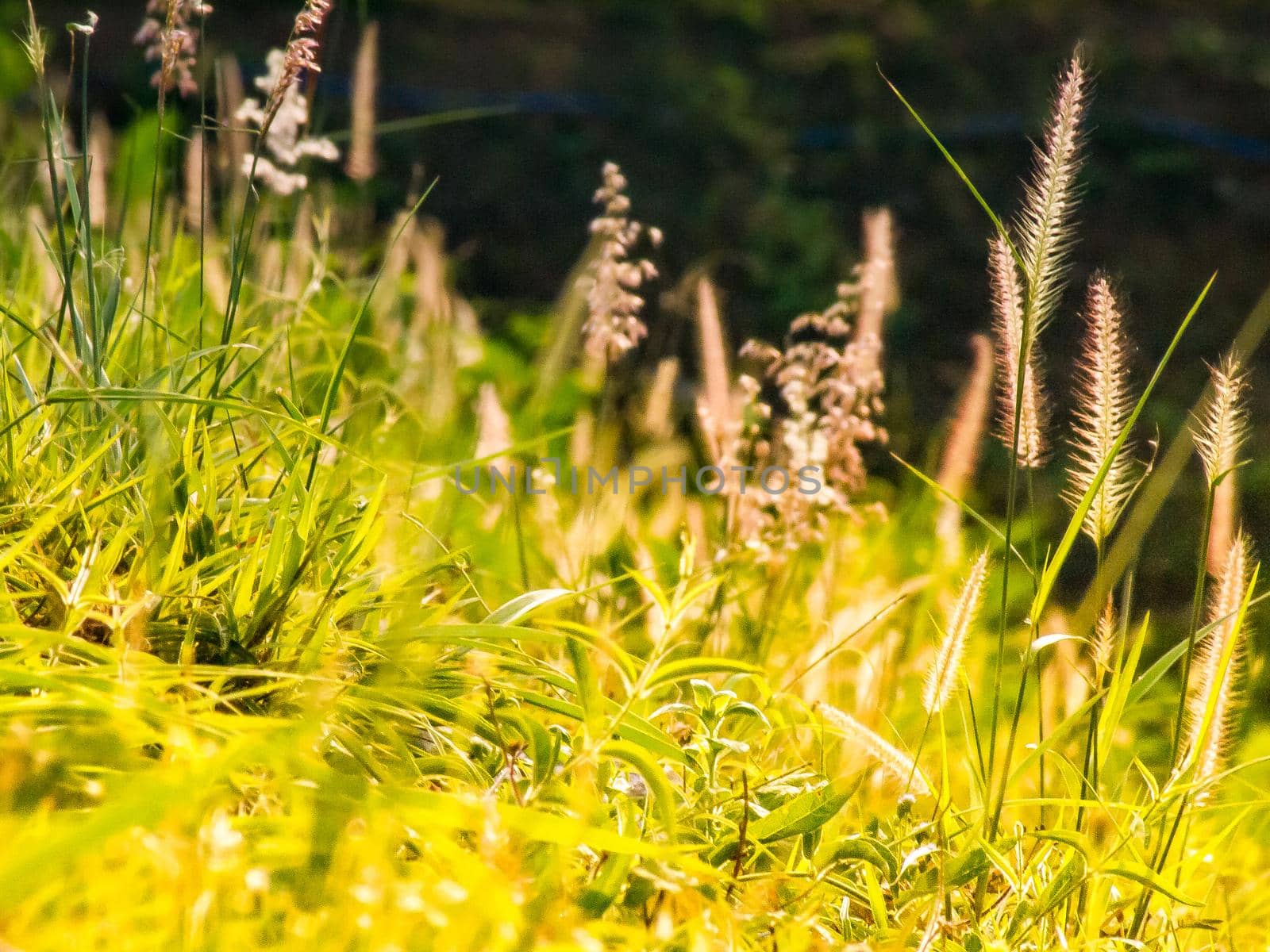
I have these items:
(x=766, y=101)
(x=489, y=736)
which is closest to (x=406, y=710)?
(x=489, y=736)

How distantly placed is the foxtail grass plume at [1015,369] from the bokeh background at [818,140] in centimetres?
201

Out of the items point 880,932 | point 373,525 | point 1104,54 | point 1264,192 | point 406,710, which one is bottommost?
point 880,932

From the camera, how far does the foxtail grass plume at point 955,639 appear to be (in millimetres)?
1147

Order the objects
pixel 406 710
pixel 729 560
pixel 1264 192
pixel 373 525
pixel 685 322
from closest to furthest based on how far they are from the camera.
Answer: pixel 406 710 → pixel 373 525 → pixel 729 560 → pixel 685 322 → pixel 1264 192

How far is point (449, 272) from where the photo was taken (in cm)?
342

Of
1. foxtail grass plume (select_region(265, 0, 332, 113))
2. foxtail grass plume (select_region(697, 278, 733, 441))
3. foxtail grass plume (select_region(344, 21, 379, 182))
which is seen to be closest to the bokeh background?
foxtail grass plume (select_region(697, 278, 733, 441))

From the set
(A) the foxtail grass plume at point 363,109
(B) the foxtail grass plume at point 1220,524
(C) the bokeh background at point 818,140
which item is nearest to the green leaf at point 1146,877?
(B) the foxtail grass plume at point 1220,524

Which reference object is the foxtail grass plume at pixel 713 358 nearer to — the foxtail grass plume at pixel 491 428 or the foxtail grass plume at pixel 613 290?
the foxtail grass plume at pixel 613 290

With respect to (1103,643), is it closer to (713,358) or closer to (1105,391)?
(1105,391)

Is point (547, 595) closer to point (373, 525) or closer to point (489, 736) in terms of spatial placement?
point (489, 736)

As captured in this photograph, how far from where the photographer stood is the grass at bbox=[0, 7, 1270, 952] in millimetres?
938

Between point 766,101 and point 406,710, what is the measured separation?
4886 mm

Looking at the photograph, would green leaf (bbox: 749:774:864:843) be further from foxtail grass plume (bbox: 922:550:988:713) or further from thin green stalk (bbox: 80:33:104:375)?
thin green stalk (bbox: 80:33:104:375)

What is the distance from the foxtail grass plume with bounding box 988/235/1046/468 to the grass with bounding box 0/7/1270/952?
46 mm
